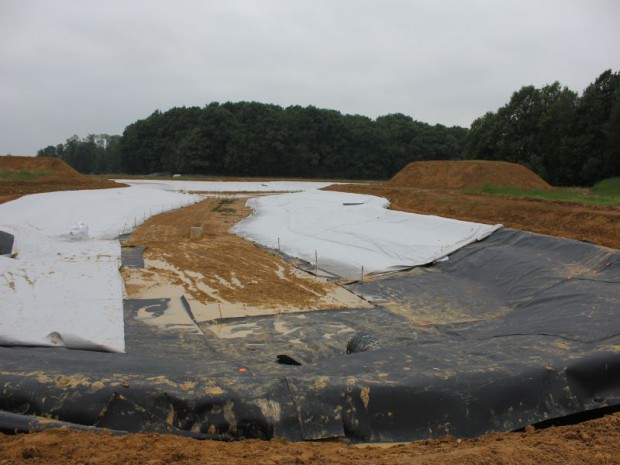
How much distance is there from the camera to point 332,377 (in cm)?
329

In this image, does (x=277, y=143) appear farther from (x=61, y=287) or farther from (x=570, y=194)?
(x=61, y=287)

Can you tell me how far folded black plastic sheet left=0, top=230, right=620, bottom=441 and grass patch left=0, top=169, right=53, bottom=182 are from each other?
75.6 ft

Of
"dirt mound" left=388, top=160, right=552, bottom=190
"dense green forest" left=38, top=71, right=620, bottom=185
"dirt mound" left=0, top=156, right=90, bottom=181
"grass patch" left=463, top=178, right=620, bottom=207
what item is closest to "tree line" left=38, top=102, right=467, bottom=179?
"dense green forest" left=38, top=71, right=620, bottom=185

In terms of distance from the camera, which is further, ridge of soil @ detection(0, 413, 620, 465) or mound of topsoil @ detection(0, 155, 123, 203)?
mound of topsoil @ detection(0, 155, 123, 203)

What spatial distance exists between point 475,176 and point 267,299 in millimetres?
21012

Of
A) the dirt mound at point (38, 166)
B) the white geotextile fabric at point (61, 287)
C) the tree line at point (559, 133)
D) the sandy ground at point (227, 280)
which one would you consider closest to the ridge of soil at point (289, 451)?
the white geotextile fabric at point (61, 287)

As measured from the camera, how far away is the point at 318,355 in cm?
499

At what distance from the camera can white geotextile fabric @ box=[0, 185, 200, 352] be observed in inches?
177

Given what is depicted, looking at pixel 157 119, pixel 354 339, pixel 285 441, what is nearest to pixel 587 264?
pixel 354 339

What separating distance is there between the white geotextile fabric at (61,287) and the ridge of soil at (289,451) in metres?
1.95

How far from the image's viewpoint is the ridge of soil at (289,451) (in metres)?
2.39

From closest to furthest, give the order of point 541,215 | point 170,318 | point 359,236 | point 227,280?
1. point 170,318
2. point 227,280
3. point 359,236
4. point 541,215

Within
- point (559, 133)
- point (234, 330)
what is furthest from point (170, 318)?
point (559, 133)

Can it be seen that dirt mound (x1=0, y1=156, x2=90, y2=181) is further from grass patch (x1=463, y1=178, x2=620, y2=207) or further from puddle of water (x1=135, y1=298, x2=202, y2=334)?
puddle of water (x1=135, y1=298, x2=202, y2=334)
